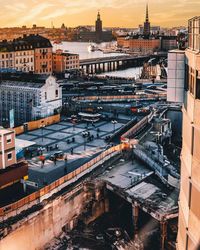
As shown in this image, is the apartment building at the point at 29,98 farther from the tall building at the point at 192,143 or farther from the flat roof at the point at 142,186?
the tall building at the point at 192,143

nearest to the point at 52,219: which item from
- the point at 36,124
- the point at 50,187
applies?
the point at 50,187

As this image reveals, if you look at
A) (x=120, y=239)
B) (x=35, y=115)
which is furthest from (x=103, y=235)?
(x=35, y=115)

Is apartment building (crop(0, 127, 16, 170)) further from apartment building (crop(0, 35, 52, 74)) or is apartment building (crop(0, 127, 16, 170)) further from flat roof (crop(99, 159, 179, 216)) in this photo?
apartment building (crop(0, 35, 52, 74))

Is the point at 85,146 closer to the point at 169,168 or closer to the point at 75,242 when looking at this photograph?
the point at 169,168

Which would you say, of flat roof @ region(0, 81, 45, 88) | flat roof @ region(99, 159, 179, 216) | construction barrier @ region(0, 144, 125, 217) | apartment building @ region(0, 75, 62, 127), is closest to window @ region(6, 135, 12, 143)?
construction barrier @ region(0, 144, 125, 217)

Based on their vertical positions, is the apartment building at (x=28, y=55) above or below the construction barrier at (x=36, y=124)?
above

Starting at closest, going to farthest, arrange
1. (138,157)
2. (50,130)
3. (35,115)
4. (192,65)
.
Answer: (192,65), (138,157), (50,130), (35,115)

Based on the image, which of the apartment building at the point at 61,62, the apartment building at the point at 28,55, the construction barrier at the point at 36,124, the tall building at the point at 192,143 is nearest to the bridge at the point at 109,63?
the apartment building at the point at 61,62
